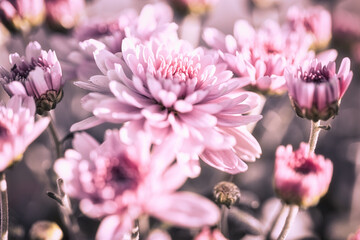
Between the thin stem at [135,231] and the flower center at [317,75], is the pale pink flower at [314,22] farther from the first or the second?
the thin stem at [135,231]

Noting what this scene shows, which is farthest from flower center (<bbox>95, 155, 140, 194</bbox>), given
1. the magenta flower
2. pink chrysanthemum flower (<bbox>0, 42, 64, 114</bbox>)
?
the magenta flower

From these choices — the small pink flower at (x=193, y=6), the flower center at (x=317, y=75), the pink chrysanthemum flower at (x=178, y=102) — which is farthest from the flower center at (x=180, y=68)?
the small pink flower at (x=193, y=6)

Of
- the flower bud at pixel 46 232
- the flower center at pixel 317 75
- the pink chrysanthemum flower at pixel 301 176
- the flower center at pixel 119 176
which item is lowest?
the flower bud at pixel 46 232

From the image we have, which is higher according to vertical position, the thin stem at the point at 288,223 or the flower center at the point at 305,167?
the flower center at the point at 305,167

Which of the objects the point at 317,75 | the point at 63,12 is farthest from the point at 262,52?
the point at 63,12

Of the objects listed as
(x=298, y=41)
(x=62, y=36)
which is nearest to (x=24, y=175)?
(x=62, y=36)

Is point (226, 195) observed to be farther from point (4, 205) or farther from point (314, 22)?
point (314, 22)
